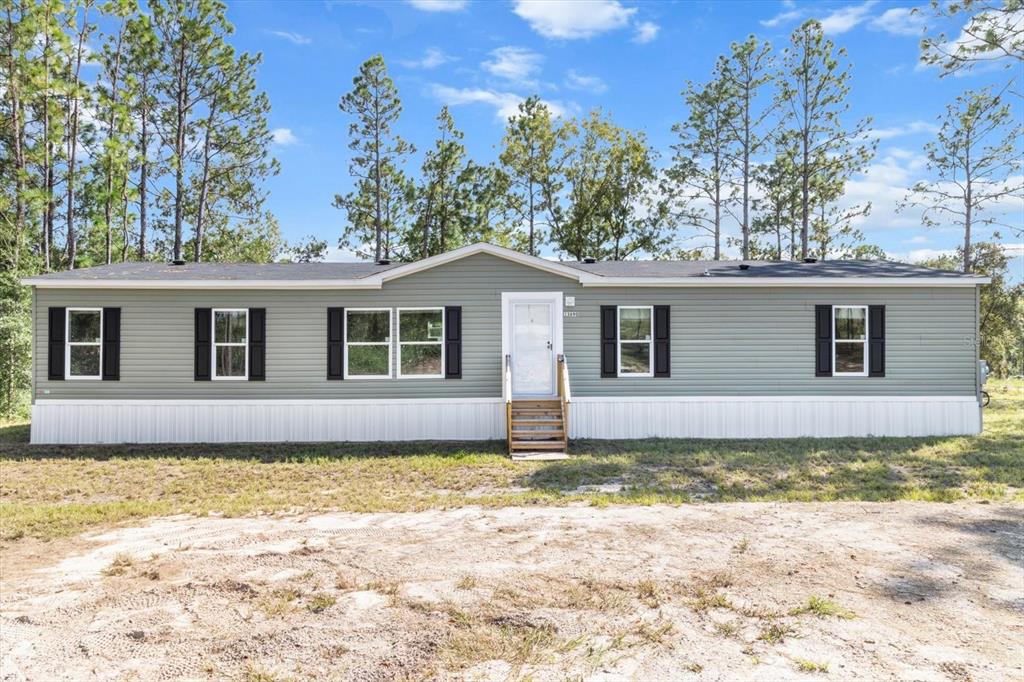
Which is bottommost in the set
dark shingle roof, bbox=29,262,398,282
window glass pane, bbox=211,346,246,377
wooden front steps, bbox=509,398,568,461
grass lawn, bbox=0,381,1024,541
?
grass lawn, bbox=0,381,1024,541

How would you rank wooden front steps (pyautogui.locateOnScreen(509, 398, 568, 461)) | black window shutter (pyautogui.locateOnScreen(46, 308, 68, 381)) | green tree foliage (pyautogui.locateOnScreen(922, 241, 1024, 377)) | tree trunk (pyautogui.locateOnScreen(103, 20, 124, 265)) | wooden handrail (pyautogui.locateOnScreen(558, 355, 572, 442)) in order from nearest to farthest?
wooden front steps (pyautogui.locateOnScreen(509, 398, 568, 461)) → wooden handrail (pyautogui.locateOnScreen(558, 355, 572, 442)) → black window shutter (pyautogui.locateOnScreen(46, 308, 68, 381)) → tree trunk (pyautogui.locateOnScreen(103, 20, 124, 265)) → green tree foliage (pyautogui.locateOnScreen(922, 241, 1024, 377))

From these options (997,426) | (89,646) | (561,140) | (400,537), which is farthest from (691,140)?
(89,646)

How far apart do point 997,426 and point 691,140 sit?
50.6 ft

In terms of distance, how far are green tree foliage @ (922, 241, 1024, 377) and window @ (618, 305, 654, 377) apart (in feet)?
58.0

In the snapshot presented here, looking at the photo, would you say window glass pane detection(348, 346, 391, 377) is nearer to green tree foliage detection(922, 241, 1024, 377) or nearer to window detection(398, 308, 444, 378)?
window detection(398, 308, 444, 378)

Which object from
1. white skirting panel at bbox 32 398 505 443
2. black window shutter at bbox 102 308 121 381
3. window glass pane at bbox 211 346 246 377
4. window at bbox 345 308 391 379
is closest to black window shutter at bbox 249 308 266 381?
window glass pane at bbox 211 346 246 377

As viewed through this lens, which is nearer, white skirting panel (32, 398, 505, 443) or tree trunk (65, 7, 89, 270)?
white skirting panel (32, 398, 505, 443)

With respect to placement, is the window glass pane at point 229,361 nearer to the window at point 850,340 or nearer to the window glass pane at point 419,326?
the window glass pane at point 419,326

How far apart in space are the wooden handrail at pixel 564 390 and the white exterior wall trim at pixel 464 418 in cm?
48

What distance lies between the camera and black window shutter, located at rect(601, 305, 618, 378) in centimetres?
1185

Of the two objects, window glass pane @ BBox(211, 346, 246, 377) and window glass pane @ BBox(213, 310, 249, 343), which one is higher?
window glass pane @ BBox(213, 310, 249, 343)

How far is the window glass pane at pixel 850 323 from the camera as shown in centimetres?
1204

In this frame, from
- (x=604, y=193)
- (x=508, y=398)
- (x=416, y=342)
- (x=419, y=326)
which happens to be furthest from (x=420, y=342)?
(x=604, y=193)

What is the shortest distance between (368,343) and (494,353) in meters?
2.48
